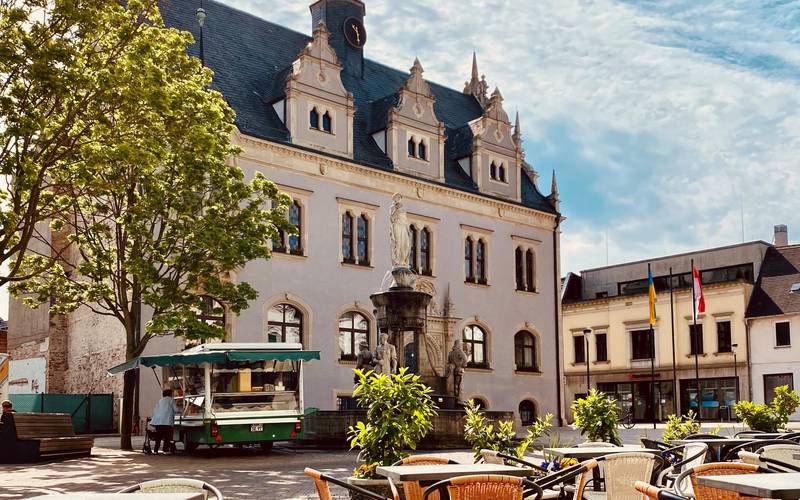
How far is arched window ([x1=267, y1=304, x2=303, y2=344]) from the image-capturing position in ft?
113

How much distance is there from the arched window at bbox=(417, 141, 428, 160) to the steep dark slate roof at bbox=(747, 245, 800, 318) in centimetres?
2440

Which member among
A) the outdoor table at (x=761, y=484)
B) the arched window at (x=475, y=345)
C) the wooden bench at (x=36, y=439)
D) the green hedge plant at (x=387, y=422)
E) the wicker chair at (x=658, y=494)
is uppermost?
the arched window at (x=475, y=345)

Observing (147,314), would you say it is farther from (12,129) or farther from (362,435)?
(362,435)

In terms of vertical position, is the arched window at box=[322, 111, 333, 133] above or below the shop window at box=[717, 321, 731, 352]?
above

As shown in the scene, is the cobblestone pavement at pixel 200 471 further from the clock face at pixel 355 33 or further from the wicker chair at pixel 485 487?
the clock face at pixel 355 33

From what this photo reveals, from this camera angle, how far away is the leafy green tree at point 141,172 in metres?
17.6

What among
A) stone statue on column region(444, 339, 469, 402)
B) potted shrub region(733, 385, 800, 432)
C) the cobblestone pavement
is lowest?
the cobblestone pavement

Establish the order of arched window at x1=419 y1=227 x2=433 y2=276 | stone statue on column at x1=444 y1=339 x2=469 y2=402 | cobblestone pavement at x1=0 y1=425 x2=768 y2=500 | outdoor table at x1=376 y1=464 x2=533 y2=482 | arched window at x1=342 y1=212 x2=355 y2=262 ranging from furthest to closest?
arched window at x1=419 y1=227 x2=433 y2=276, arched window at x1=342 y1=212 x2=355 y2=262, stone statue on column at x1=444 y1=339 x2=469 y2=402, cobblestone pavement at x1=0 y1=425 x2=768 y2=500, outdoor table at x1=376 y1=464 x2=533 y2=482

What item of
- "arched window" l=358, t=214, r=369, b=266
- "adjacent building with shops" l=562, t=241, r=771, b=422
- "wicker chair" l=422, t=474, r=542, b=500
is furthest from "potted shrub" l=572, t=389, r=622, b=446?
"adjacent building with shops" l=562, t=241, r=771, b=422

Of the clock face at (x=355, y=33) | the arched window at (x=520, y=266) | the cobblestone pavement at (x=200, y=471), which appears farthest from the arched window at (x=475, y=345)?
the cobblestone pavement at (x=200, y=471)

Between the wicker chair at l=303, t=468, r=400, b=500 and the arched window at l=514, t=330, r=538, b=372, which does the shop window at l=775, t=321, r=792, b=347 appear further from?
the wicker chair at l=303, t=468, r=400, b=500

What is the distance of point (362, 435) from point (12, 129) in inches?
426

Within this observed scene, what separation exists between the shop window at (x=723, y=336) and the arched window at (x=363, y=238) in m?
27.0

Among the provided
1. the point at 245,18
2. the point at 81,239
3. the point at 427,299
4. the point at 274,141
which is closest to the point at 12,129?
the point at 81,239
